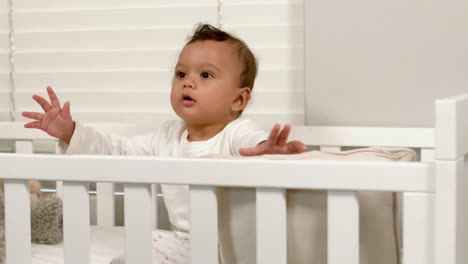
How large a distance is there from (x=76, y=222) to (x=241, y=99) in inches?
19.6

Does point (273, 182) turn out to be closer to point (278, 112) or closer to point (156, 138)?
point (156, 138)

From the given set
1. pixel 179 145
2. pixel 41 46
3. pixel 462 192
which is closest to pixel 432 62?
pixel 179 145

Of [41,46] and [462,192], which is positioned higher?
[41,46]

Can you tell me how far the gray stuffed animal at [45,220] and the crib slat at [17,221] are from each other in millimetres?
443

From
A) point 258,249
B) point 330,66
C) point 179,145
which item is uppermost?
point 330,66

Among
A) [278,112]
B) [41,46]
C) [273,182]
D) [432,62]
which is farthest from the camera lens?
[41,46]

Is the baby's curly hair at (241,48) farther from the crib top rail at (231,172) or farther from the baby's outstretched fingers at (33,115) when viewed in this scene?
the crib top rail at (231,172)

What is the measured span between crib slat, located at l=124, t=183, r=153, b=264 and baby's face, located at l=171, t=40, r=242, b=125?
0.38 metres

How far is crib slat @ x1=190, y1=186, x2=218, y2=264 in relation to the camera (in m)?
1.06

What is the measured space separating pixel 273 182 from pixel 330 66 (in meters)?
0.73

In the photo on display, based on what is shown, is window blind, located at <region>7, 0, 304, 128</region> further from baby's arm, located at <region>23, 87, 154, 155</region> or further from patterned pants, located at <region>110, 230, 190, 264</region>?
patterned pants, located at <region>110, 230, 190, 264</region>

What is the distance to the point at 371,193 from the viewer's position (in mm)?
1099

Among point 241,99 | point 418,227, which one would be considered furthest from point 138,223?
point 241,99

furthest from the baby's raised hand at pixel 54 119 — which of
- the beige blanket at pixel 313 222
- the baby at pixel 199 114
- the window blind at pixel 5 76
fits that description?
the window blind at pixel 5 76
